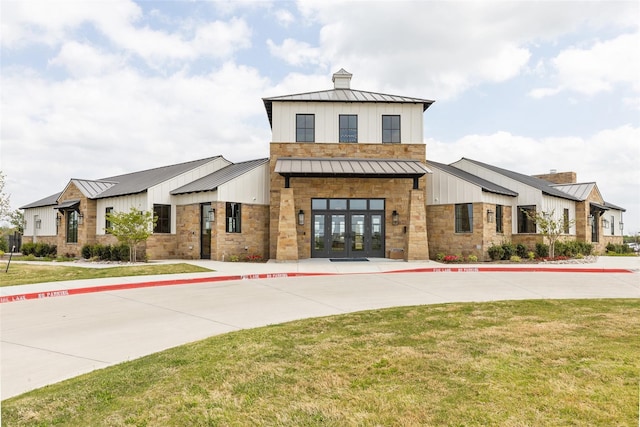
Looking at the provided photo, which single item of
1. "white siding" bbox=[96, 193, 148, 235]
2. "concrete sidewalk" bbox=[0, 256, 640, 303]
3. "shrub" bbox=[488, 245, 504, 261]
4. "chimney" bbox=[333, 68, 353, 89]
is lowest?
"concrete sidewalk" bbox=[0, 256, 640, 303]

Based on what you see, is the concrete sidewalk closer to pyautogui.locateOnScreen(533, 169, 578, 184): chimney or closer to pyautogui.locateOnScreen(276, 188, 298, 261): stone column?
pyautogui.locateOnScreen(276, 188, 298, 261): stone column

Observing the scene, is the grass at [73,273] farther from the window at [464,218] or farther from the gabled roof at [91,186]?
the window at [464,218]

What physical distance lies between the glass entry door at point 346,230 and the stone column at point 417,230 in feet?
5.00

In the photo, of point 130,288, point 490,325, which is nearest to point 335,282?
point 130,288

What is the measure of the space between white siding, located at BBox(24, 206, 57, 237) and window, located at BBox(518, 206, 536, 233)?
3069 cm

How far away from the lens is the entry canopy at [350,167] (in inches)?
827

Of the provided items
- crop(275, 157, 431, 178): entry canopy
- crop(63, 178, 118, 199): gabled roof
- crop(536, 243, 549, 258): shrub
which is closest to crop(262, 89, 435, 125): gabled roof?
crop(275, 157, 431, 178): entry canopy

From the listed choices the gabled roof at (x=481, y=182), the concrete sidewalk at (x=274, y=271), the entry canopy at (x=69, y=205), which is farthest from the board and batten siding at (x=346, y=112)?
the entry canopy at (x=69, y=205)

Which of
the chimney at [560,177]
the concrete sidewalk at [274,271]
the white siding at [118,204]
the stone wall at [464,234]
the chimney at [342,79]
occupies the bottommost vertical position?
the concrete sidewalk at [274,271]

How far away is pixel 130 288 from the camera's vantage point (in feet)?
43.7

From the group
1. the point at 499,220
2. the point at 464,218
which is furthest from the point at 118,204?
the point at 499,220

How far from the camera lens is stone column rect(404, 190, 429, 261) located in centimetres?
2194

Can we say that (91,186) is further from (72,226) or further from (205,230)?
(205,230)

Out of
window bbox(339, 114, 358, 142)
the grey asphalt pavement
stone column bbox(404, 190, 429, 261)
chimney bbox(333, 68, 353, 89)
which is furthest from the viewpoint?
chimney bbox(333, 68, 353, 89)
